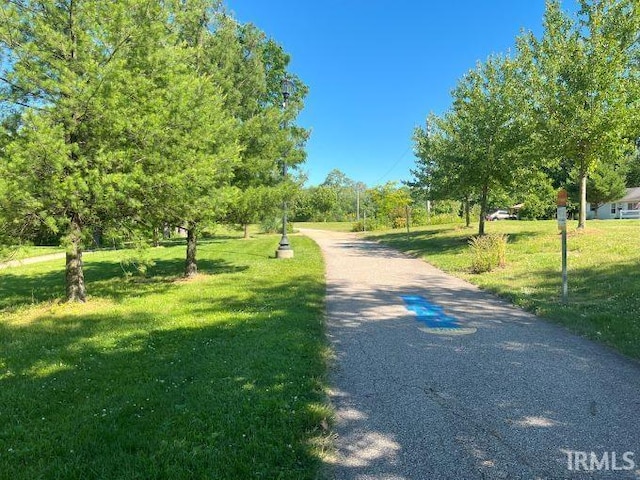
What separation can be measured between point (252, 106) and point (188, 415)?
11.6 metres

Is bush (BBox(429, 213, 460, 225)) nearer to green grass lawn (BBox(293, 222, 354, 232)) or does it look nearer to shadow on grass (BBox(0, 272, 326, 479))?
green grass lawn (BBox(293, 222, 354, 232))

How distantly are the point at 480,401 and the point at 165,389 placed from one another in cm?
298

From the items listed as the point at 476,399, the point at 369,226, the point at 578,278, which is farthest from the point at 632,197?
the point at 476,399

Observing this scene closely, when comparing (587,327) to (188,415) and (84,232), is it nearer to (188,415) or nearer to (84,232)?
(188,415)

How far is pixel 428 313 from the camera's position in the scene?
7.86 metres

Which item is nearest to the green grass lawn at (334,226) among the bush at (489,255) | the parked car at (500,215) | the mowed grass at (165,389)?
the parked car at (500,215)

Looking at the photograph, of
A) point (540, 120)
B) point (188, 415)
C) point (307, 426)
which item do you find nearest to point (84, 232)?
point (188, 415)

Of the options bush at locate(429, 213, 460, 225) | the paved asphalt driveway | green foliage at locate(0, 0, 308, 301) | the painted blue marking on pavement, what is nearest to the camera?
the paved asphalt driveway

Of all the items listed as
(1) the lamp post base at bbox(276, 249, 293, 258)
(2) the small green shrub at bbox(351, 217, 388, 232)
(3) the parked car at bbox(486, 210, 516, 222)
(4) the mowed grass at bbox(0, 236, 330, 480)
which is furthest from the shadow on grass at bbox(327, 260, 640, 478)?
(3) the parked car at bbox(486, 210, 516, 222)

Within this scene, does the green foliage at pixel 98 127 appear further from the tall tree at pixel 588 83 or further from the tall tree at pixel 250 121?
the tall tree at pixel 588 83

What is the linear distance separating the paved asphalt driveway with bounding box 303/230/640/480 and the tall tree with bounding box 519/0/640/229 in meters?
10.4

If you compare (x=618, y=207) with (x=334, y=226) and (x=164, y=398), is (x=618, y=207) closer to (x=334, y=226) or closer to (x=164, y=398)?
(x=334, y=226)

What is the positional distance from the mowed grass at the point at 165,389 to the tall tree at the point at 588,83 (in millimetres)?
11298

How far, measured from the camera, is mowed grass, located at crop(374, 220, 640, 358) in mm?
6684
